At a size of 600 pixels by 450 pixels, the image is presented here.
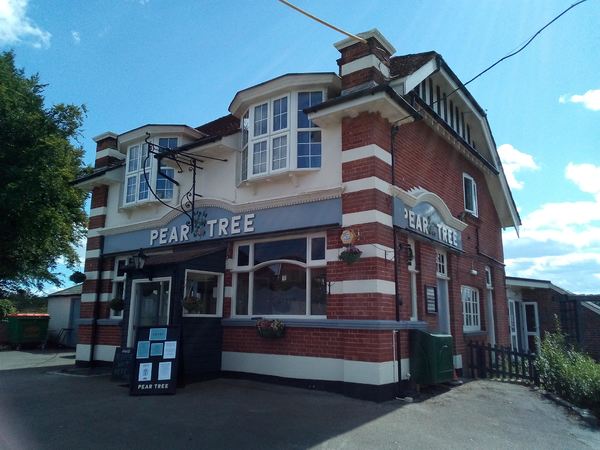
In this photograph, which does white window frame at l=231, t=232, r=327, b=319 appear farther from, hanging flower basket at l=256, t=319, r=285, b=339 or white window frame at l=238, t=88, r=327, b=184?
white window frame at l=238, t=88, r=327, b=184

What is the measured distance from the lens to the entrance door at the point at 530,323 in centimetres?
2075

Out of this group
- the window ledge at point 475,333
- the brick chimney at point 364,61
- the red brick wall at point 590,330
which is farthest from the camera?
the red brick wall at point 590,330

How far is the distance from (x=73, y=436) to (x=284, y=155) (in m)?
6.70

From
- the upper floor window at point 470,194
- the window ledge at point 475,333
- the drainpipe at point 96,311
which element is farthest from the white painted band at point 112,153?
the window ledge at point 475,333

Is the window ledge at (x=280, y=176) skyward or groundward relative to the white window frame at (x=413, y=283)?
skyward

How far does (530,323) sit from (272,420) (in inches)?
711

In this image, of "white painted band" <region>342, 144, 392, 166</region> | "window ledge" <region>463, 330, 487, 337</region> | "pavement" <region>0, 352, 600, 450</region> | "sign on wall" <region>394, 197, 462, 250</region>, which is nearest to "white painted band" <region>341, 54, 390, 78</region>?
"white painted band" <region>342, 144, 392, 166</region>

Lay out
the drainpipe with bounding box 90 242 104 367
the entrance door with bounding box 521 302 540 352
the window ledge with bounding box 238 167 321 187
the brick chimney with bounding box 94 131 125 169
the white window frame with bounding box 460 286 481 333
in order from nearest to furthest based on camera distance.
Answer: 1. the window ledge with bounding box 238 167 321 187
2. the white window frame with bounding box 460 286 481 333
3. the drainpipe with bounding box 90 242 104 367
4. the brick chimney with bounding box 94 131 125 169
5. the entrance door with bounding box 521 302 540 352

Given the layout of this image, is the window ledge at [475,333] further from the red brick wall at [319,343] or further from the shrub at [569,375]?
the red brick wall at [319,343]

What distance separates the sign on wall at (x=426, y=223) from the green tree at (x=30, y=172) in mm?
11821

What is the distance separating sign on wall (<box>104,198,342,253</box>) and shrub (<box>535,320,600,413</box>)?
544 cm

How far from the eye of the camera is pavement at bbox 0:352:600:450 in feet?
19.5

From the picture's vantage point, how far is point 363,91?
29.1 ft

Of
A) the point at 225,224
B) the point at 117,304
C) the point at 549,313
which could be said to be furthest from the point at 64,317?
the point at 549,313
